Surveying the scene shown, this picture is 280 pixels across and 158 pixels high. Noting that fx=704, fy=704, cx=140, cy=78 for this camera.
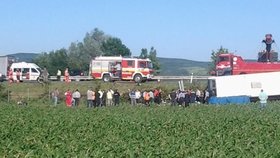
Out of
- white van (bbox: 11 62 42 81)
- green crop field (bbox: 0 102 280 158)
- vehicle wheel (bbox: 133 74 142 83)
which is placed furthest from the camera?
white van (bbox: 11 62 42 81)

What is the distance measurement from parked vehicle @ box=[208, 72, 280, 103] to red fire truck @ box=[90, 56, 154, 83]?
1272 centimetres

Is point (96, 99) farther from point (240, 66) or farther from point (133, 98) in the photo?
point (240, 66)

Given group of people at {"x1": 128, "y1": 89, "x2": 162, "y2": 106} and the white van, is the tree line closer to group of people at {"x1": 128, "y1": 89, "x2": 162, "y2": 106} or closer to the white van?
the white van

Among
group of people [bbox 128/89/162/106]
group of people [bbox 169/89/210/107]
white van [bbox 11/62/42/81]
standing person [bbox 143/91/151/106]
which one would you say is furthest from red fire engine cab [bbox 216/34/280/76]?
white van [bbox 11/62/42/81]

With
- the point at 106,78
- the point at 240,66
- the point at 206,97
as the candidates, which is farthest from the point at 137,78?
the point at 206,97

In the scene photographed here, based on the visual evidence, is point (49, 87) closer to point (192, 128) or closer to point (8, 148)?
point (192, 128)

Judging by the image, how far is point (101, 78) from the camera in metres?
65.5

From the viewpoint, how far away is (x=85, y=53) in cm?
12475

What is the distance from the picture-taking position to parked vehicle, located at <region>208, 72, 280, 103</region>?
51.2 m

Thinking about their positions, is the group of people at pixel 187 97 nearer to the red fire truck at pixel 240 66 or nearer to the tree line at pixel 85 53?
the red fire truck at pixel 240 66

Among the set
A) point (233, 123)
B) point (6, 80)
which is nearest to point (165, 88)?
point (6, 80)


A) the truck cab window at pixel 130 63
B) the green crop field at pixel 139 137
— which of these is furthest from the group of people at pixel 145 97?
the green crop field at pixel 139 137

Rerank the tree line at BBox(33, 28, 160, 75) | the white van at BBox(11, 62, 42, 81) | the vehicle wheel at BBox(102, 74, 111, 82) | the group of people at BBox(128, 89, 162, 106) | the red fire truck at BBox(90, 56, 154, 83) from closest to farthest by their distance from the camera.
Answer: the group of people at BBox(128, 89, 162, 106) → the red fire truck at BBox(90, 56, 154, 83) → the vehicle wheel at BBox(102, 74, 111, 82) → the white van at BBox(11, 62, 42, 81) → the tree line at BBox(33, 28, 160, 75)

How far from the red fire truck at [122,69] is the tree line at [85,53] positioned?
43469 millimetres
